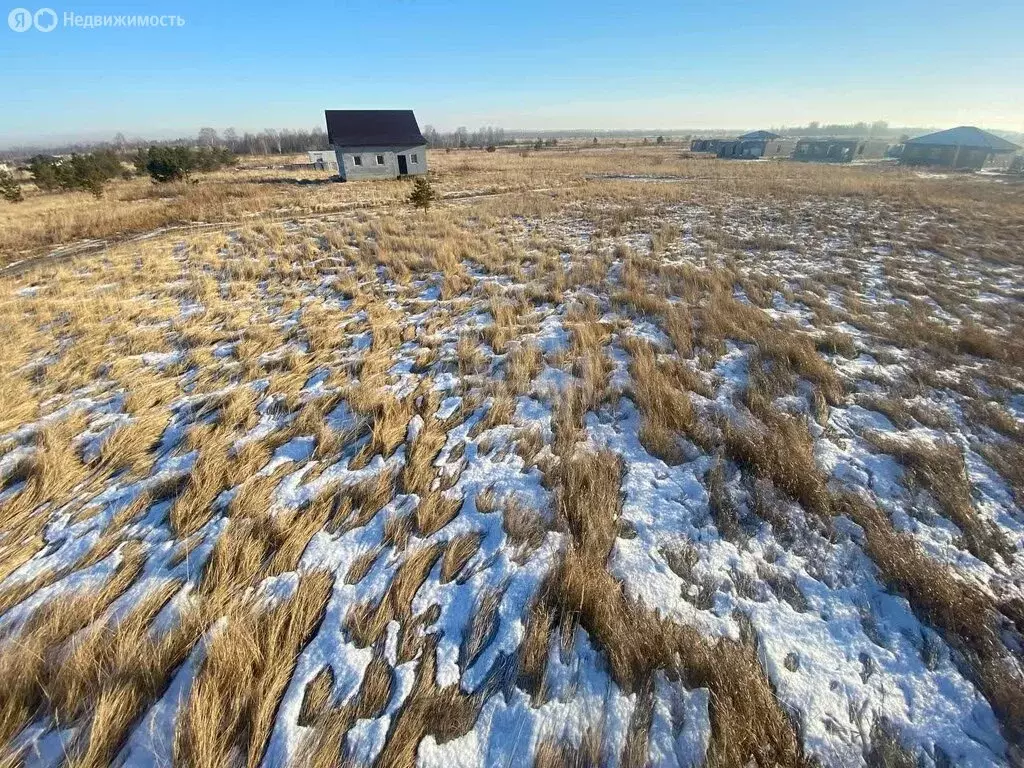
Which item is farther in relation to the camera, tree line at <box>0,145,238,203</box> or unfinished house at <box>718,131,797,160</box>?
unfinished house at <box>718,131,797,160</box>

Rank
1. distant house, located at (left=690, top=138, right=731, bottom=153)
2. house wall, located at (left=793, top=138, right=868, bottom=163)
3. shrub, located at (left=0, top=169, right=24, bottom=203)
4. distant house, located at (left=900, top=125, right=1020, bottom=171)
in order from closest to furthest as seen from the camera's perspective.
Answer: shrub, located at (left=0, top=169, right=24, bottom=203) → distant house, located at (left=900, top=125, right=1020, bottom=171) → house wall, located at (left=793, top=138, right=868, bottom=163) → distant house, located at (left=690, top=138, right=731, bottom=153)

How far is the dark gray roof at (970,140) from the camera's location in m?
46.5

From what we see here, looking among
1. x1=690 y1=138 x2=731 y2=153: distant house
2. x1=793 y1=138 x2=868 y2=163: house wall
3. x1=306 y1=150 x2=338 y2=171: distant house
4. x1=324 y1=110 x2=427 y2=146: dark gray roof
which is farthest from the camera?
x1=690 y1=138 x2=731 y2=153: distant house

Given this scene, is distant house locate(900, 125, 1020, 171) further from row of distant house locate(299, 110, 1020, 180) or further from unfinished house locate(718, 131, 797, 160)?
unfinished house locate(718, 131, 797, 160)

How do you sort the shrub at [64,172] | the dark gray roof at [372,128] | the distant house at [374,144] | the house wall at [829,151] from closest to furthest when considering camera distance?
the shrub at [64,172] < the distant house at [374,144] < the dark gray roof at [372,128] < the house wall at [829,151]

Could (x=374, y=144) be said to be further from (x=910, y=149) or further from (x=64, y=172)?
(x=910, y=149)

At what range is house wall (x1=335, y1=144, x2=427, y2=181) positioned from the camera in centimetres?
3175

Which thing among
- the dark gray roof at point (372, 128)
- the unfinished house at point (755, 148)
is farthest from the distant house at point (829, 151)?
the dark gray roof at point (372, 128)

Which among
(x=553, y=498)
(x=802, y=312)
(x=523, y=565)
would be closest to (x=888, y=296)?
(x=802, y=312)

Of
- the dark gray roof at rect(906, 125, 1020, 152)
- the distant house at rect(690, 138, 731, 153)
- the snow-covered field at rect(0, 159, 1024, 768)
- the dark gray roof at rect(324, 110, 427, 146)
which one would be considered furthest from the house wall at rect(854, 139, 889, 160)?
the snow-covered field at rect(0, 159, 1024, 768)

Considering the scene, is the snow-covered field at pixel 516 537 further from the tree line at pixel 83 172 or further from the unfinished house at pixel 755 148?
the unfinished house at pixel 755 148

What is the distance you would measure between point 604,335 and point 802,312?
3631 millimetres

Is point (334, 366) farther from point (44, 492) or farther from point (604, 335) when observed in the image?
point (604, 335)

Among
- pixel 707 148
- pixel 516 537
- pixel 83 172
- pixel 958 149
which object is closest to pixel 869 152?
pixel 958 149
